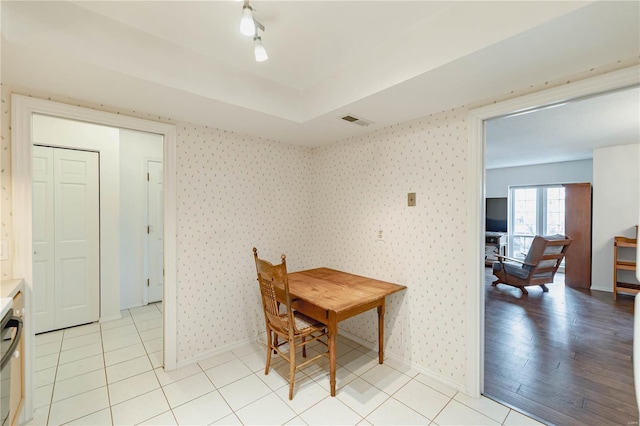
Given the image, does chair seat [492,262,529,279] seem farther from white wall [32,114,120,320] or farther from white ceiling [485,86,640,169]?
white wall [32,114,120,320]

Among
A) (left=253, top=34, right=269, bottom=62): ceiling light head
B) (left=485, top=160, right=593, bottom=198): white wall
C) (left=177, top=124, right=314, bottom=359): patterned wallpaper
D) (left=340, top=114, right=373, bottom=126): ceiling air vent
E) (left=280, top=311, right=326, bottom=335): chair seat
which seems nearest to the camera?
(left=253, top=34, right=269, bottom=62): ceiling light head

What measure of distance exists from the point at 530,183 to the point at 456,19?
20.3 feet

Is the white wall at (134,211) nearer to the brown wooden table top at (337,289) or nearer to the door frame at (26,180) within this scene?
the door frame at (26,180)

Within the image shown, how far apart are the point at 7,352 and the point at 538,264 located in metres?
5.80

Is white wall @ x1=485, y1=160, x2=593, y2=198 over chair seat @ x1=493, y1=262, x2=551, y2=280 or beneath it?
over

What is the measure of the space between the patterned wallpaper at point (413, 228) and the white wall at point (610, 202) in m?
4.36

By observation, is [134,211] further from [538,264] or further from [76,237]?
[538,264]

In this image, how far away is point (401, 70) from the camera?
1687 mm

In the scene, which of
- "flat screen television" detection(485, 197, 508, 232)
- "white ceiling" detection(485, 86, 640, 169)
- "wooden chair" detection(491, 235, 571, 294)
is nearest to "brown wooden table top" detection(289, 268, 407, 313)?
"white ceiling" detection(485, 86, 640, 169)

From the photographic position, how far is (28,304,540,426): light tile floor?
1792mm

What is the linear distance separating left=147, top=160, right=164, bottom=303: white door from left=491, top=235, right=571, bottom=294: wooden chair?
562cm

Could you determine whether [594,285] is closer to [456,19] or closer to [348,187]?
[348,187]

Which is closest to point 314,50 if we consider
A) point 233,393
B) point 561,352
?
point 233,393

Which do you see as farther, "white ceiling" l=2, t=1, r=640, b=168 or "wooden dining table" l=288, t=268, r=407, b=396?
"wooden dining table" l=288, t=268, r=407, b=396
